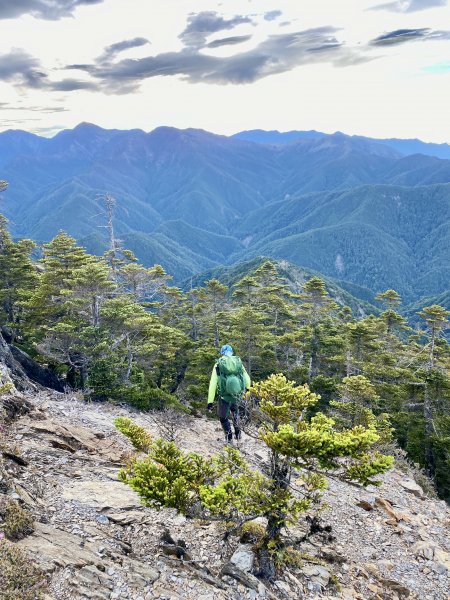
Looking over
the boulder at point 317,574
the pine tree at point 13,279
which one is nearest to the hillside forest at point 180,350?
the pine tree at point 13,279

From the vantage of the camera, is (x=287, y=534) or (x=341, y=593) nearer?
(x=341, y=593)

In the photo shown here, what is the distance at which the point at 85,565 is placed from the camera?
241 inches

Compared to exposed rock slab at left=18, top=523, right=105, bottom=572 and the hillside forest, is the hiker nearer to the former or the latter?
exposed rock slab at left=18, top=523, right=105, bottom=572

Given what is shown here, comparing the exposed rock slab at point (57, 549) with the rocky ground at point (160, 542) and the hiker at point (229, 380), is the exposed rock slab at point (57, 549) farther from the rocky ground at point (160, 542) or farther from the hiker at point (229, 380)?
the hiker at point (229, 380)

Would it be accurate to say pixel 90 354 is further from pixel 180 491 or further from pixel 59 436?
pixel 180 491

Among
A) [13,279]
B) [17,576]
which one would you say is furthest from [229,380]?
[13,279]

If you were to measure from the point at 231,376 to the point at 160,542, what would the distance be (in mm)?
3450

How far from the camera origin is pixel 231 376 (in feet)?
30.4

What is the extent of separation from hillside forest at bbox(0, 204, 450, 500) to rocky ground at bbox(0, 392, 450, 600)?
6093 mm

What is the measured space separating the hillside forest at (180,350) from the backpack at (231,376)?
8006 mm

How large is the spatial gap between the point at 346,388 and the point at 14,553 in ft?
61.4

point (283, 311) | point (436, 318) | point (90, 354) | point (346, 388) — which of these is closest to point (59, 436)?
point (90, 354)

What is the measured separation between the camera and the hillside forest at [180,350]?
20969 mm

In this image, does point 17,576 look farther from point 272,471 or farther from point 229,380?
point 229,380
